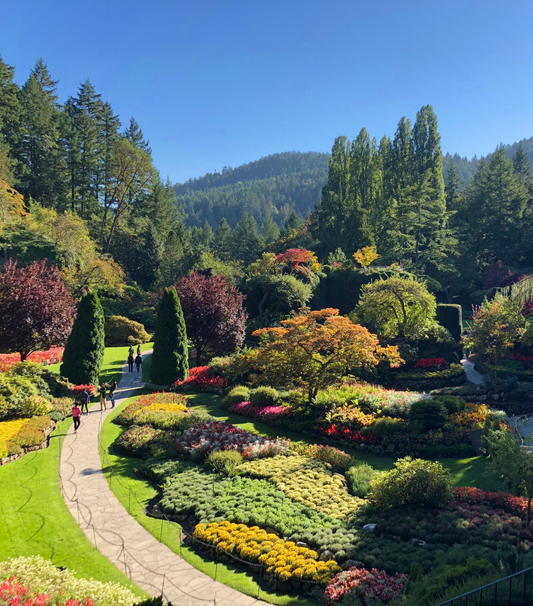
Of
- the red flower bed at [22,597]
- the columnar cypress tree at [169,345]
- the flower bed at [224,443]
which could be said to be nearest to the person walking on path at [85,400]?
the columnar cypress tree at [169,345]

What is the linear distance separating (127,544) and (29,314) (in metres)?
15.0

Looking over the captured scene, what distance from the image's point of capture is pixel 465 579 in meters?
7.31

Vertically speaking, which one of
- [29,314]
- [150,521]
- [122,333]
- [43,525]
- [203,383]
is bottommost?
[150,521]

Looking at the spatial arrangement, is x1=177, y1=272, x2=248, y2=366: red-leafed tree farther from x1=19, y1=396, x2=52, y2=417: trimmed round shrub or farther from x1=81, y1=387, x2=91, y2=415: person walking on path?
x1=19, y1=396, x2=52, y2=417: trimmed round shrub

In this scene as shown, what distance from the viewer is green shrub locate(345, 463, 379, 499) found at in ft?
40.0

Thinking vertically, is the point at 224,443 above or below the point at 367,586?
above

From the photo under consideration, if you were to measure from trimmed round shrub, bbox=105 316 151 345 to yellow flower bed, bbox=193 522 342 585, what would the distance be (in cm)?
2685

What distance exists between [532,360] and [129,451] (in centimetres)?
2515

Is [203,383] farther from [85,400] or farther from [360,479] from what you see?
[360,479]

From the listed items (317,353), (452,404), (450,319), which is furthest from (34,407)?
(450,319)

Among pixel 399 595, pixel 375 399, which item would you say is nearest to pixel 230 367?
pixel 375 399

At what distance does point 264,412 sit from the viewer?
768 inches

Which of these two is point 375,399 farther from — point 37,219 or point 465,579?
point 37,219

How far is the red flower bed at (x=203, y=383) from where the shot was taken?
23891mm
